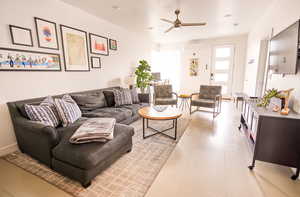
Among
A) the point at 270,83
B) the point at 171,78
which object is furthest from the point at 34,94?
the point at 171,78

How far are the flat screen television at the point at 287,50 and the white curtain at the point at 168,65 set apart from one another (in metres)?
4.76

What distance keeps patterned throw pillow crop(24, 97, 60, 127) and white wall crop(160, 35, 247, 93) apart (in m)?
5.80

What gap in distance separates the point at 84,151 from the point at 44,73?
1924mm

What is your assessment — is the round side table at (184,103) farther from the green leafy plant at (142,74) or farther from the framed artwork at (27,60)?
the framed artwork at (27,60)

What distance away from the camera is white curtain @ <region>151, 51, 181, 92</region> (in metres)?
7.00

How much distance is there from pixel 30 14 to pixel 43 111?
1682 millimetres

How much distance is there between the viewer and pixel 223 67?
6.05m

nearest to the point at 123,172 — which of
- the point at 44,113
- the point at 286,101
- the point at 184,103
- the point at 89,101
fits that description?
the point at 44,113

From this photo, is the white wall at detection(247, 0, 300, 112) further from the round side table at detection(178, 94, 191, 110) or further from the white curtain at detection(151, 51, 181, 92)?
the white curtain at detection(151, 51, 181, 92)

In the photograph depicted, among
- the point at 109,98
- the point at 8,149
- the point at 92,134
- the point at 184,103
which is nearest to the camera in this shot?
the point at 92,134

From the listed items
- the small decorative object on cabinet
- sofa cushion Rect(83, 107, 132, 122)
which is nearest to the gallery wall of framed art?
sofa cushion Rect(83, 107, 132, 122)

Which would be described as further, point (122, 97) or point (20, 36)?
point (122, 97)

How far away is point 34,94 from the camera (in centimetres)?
242

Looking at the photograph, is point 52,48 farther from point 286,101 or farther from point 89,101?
point 286,101
